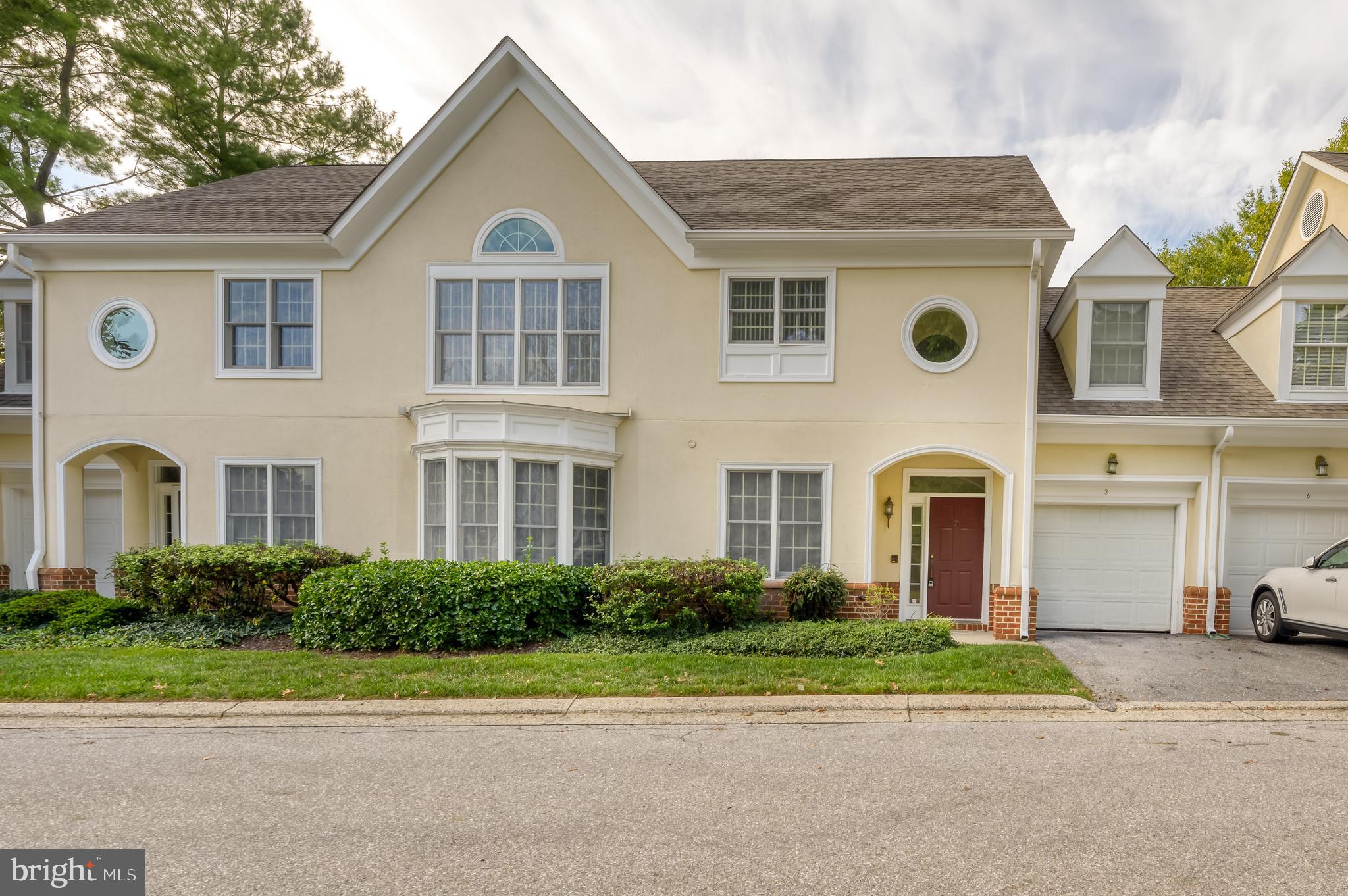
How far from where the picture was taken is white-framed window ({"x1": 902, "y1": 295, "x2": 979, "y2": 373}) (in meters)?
11.2

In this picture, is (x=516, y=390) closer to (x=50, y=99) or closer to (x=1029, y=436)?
(x=1029, y=436)

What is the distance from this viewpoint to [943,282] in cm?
1127

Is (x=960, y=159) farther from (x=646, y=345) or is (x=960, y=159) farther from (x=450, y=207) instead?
(x=450, y=207)

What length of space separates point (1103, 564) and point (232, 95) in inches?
1011

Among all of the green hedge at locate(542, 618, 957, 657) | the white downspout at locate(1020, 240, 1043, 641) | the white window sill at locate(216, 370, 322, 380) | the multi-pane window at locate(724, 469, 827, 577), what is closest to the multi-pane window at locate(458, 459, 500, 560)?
the green hedge at locate(542, 618, 957, 657)

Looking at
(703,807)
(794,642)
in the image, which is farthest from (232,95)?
(703,807)

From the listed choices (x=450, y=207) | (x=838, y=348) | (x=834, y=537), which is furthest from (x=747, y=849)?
(x=450, y=207)

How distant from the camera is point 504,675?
819 centimetres

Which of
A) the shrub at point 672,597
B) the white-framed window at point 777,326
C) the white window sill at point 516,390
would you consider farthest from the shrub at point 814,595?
the white window sill at point 516,390

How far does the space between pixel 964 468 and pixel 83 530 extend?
15.0m

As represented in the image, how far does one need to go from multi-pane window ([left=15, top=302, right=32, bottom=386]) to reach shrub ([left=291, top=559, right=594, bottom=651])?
335 inches

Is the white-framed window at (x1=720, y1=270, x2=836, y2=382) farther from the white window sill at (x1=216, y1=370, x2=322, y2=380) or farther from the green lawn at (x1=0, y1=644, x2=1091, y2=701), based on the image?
the white window sill at (x1=216, y1=370, x2=322, y2=380)

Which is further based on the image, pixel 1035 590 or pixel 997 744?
pixel 1035 590

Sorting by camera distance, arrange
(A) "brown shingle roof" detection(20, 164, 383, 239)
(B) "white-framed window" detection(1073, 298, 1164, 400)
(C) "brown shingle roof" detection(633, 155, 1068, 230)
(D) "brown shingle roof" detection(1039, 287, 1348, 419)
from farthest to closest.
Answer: (A) "brown shingle roof" detection(20, 164, 383, 239)
(B) "white-framed window" detection(1073, 298, 1164, 400)
(D) "brown shingle roof" detection(1039, 287, 1348, 419)
(C) "brown shingle roof" detection(633, 155, 1068, 230)
